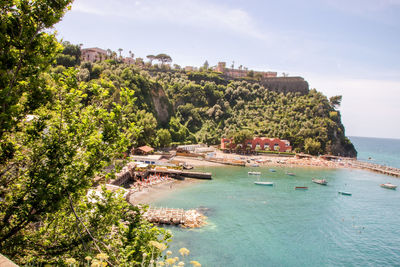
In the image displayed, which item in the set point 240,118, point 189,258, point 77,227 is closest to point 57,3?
point 77,227

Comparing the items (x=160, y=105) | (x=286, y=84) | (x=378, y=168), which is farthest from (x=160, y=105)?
(x=378, y=168)

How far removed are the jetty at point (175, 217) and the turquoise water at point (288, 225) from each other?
1.07 metres

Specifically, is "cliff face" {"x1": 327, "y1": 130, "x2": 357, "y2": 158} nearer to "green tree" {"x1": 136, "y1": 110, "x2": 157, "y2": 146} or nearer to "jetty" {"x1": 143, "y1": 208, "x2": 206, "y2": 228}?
"green tree" {"x1": 136, "y1": 110, "x2": 157, "y2": 146}

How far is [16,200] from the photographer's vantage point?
634 centimetres

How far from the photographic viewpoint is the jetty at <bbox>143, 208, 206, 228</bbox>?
88.3ft

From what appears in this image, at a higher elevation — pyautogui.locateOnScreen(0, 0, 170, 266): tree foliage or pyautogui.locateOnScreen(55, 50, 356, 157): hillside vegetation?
pyautogui.locateOnScreen(55, 50, 356, 157): hillside vegetation

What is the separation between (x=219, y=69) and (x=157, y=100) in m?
66.5

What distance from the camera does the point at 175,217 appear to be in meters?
27.4

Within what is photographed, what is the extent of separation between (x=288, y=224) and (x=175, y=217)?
14.5m

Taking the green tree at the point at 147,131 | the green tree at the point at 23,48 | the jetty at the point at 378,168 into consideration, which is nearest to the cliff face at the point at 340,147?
the jetty at the point at 378,168

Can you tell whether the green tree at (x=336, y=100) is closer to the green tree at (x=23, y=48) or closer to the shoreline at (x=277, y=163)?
the shoreline at (x=277, y=163)

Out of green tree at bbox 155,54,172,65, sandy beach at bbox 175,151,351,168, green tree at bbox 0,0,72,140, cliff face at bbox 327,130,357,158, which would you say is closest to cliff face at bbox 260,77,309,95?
cliff face at bbox 327,130,357,158

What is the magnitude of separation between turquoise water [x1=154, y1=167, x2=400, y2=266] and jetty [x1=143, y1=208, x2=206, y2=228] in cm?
107

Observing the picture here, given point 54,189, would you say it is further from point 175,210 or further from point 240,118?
point 240,118
